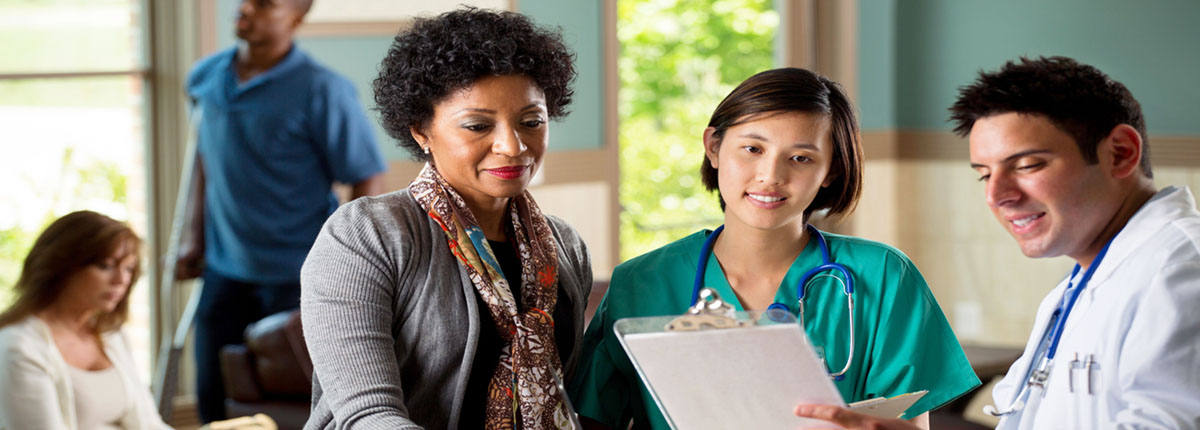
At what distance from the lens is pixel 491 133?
1678 millimetres

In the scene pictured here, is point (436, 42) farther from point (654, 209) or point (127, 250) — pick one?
point (654, 209)

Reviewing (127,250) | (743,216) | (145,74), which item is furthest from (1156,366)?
(145,74)

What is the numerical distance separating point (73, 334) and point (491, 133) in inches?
54.3

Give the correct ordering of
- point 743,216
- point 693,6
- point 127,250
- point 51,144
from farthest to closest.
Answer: point 693,6 < point 51,144 < point 127,250 < point 743,216

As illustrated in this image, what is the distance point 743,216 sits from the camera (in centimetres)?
175

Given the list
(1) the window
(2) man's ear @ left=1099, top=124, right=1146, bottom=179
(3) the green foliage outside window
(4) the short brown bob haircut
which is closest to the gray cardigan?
(2) man's ear @ left=1099, top=124, right=1146, bottom=179

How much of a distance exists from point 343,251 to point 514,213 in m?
0.31

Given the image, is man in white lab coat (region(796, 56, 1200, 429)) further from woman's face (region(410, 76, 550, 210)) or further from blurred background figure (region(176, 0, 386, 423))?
blurred background figure (region(176, 0, 386, 423))

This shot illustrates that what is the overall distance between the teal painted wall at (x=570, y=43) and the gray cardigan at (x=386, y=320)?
2838 millimetres

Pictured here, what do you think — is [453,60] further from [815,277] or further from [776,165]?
[815,277]

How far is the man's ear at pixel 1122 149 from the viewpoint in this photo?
1.60 meters

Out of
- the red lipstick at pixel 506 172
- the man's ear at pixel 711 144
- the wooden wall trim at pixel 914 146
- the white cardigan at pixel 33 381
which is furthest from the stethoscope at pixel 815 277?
the wooden wall trim at pixel 914 146

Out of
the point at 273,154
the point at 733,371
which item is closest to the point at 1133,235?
the point at 733,371

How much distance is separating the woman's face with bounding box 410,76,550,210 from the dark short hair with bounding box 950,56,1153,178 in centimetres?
64
